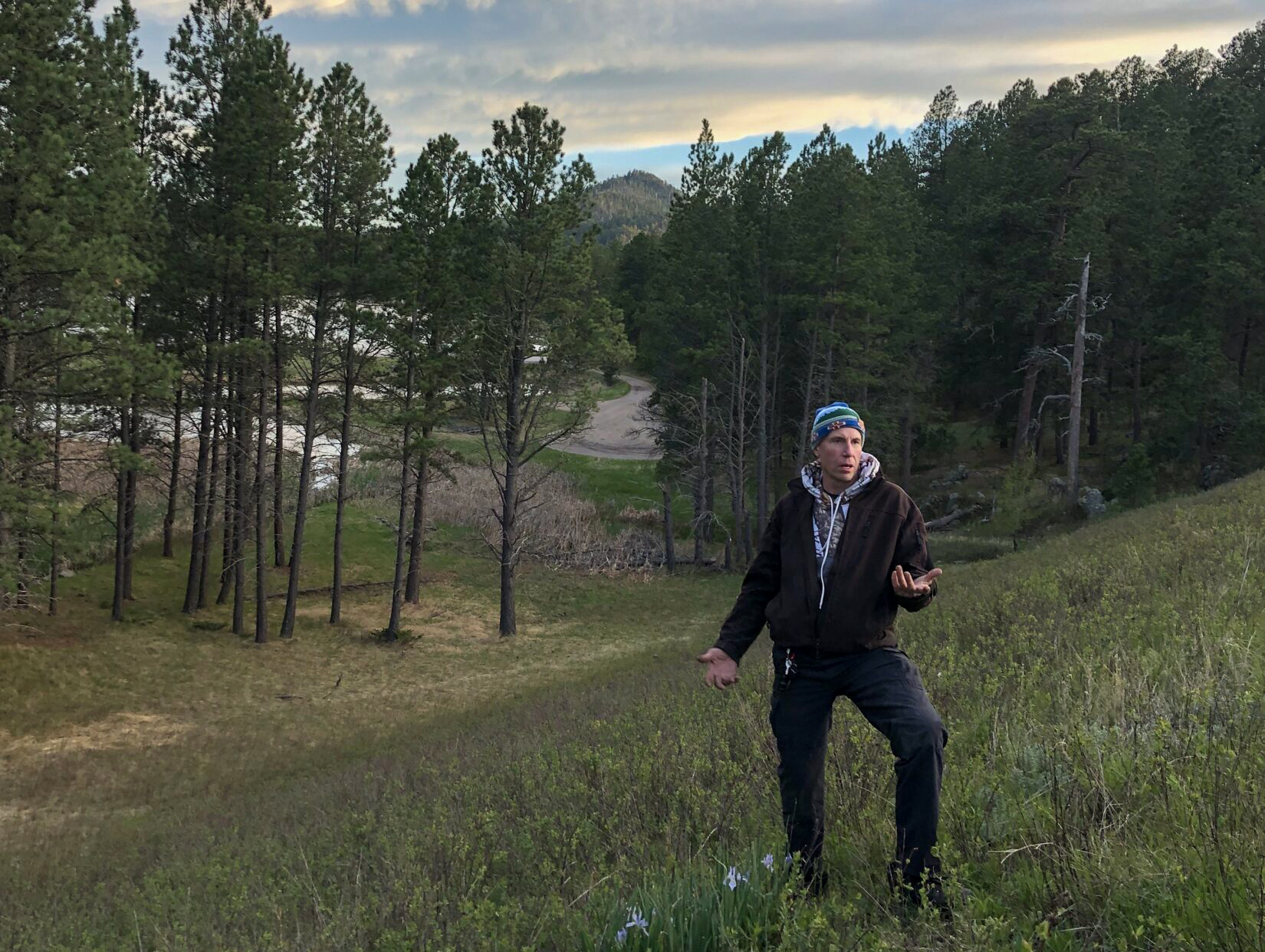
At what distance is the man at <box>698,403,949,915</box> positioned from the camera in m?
3.35

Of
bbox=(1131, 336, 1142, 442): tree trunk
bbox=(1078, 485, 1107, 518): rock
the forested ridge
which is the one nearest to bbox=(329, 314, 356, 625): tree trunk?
the forested ridge

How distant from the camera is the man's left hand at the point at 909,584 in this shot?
3.32 m

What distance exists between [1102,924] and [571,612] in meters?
25.0

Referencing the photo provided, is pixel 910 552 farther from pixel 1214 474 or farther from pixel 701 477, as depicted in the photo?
pixel 701 477

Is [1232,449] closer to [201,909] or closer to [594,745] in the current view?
[594,745]

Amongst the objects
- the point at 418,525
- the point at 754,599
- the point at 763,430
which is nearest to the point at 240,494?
the point at 418,525

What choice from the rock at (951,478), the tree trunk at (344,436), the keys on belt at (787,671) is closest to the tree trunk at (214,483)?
the tree trunk at (344,436)

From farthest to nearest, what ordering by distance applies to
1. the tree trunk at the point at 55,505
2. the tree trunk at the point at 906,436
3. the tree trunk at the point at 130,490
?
the tree trunk at the point at 906,436 → the tree trunk at the point at 130,490 → the tree trunk at the point at 55,505

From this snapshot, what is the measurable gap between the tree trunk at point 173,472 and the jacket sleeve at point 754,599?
63.9ft

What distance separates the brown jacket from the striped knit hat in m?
0.24

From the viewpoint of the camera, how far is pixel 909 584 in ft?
10.9

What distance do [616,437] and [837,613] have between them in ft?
163

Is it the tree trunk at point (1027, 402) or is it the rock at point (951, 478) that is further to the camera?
the rock at point (951, 478)

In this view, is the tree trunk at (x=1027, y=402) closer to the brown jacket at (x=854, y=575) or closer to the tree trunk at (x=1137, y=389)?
the tree trunk at (x=1137, y=389)
